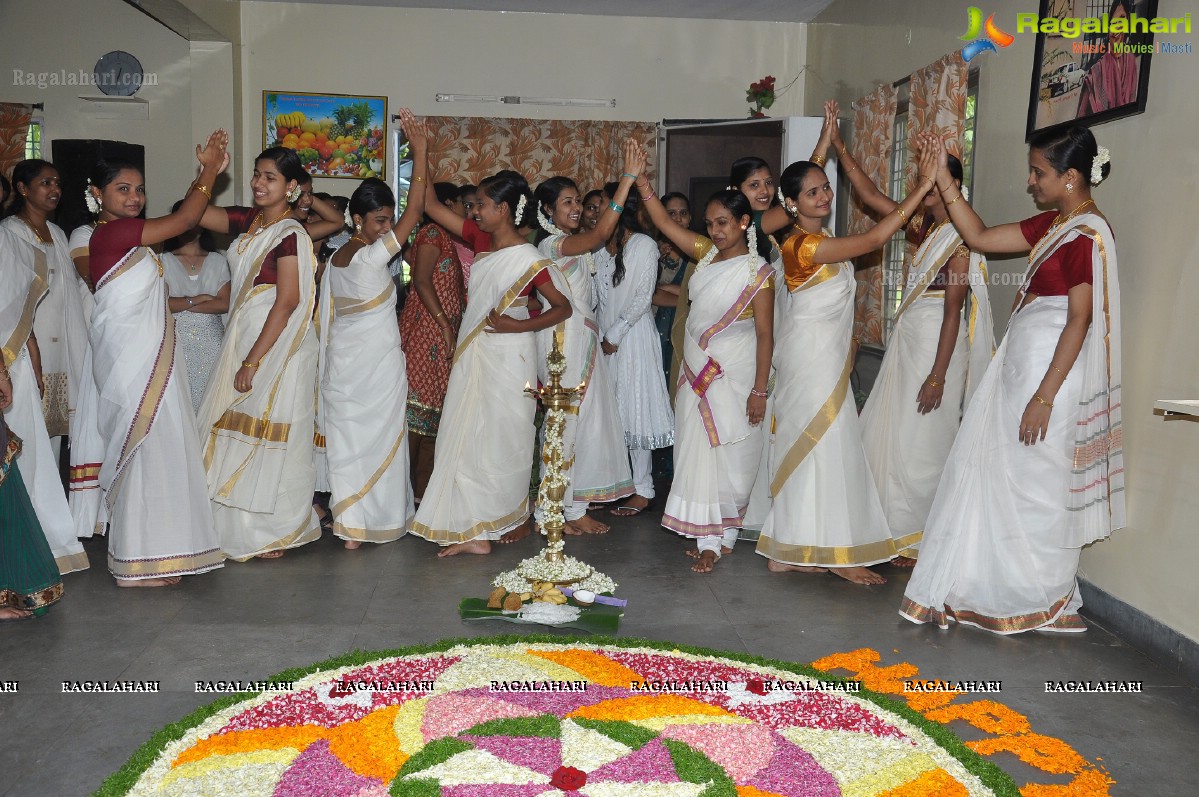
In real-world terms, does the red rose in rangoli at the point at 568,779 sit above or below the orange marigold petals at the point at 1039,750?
above

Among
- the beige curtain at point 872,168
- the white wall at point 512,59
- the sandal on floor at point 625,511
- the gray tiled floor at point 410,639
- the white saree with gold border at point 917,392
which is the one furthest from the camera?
the white wall at point 512,59

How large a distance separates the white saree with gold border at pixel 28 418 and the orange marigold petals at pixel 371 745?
2009 millimetres

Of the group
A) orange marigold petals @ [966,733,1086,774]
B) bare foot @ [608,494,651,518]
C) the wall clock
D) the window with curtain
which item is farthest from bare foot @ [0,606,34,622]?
the wall clock

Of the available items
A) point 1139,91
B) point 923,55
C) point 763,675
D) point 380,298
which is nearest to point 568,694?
point 763,675

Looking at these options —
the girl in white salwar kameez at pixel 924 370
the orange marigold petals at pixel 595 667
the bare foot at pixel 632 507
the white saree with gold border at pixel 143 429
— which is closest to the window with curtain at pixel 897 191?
the girl in white salwar kameez at pixel 924 370

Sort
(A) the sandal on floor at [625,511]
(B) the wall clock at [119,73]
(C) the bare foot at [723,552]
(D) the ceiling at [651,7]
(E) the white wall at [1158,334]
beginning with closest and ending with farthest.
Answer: (E) the white wall at [1158,334] < (C) the bare foot at [723,552] < (A) the sandal on floor at [625,511] < (B) the wall clock at [119,73] < (D) the ceiling at [651,7]

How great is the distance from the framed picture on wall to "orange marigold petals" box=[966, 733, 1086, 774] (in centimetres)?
226

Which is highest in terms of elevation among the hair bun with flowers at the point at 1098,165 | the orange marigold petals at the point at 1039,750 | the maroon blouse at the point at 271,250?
the hair bun with flowers at the point at 1098,165

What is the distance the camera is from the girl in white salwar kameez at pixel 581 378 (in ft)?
16.1

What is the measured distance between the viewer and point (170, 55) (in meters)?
7.48

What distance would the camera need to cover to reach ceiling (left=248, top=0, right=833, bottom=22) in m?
7.59

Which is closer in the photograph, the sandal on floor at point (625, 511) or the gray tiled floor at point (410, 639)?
the gray tiled floor at point (410, 639)

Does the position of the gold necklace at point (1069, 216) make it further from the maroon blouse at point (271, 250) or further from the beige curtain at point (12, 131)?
the beige curtain at point (12, 131)

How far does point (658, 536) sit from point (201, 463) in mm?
2101
